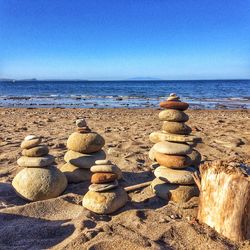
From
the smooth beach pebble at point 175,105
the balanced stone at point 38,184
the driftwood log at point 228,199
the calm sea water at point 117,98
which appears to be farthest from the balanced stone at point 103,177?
the calm sea water at point 117,98

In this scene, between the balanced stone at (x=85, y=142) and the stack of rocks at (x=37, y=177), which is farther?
the balanced stone at (x=85, y=142)

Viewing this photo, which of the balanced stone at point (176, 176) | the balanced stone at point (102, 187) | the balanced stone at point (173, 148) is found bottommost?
the balanced stone at point (176, 176)

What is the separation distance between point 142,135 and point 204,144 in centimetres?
186

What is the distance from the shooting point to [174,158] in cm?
439

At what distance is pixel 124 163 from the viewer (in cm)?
582

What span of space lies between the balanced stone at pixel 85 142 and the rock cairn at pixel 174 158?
0.96 metres

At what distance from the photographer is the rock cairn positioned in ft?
13.8

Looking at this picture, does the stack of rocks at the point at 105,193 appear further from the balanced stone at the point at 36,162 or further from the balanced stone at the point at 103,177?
the balanced stone at the point at 36,162

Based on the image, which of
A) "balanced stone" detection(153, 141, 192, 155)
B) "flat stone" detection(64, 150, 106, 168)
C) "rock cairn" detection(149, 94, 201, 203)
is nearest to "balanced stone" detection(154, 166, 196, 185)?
"rock cairn" detection(149, 94, 201, 203)

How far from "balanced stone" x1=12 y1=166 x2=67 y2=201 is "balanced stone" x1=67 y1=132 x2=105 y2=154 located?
71 centimetres

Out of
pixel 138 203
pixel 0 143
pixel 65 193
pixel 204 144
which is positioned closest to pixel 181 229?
pixel 138 203

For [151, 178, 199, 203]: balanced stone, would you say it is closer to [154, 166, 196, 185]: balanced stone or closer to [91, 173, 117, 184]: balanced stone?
[154, 166, 196, 185]: balanced stone

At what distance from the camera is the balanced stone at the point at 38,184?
4.05 m

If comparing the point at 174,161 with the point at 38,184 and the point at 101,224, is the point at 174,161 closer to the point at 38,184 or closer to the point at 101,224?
the point at 101,224
